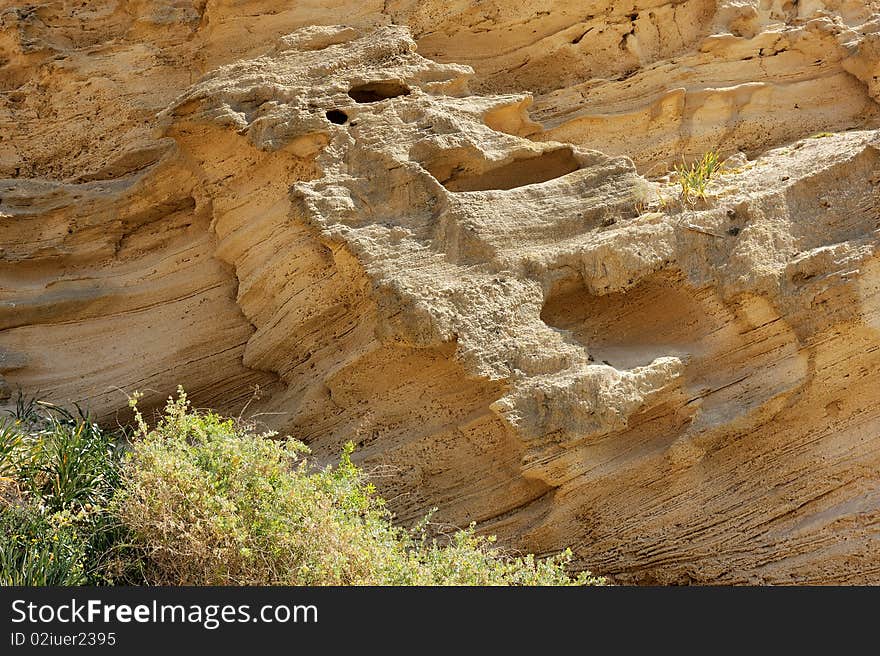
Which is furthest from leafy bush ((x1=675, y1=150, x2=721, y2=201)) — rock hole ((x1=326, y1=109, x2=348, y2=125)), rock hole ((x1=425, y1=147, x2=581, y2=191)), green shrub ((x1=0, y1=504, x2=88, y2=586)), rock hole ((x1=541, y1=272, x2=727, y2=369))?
green shrub ((x1=0, y1=504, x2=88, y2=586))

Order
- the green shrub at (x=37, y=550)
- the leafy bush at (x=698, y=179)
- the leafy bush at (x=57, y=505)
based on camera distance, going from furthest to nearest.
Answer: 1. the leafy bush at (x=698, y=179)
2. the leafy bush at (x=57, y=505)
3. the green shrub at (x=37, y=550)

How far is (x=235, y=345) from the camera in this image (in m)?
9.95

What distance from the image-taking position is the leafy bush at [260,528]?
7074mm

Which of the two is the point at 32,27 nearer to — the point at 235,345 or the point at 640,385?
the point at 235,345

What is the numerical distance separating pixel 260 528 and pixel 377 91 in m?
4.17

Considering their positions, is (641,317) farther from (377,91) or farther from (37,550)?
(37,550)

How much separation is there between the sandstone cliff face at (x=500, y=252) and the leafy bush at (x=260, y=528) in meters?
0.99

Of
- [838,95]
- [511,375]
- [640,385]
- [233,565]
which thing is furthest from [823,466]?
[233,565]

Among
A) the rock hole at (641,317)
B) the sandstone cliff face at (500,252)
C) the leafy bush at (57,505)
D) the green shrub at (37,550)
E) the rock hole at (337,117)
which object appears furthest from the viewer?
the rock hole at (337,117)

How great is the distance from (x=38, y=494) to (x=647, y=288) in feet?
15.7

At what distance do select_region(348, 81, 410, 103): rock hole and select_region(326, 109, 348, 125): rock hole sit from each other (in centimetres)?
22

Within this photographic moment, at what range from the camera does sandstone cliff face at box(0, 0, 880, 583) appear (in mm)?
8180

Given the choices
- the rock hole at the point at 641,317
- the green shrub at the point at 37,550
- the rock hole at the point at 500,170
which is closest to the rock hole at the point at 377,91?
the rock hole at the point at 500,170

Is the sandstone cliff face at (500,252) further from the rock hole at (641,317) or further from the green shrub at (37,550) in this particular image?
the green shrub at (37,550)
